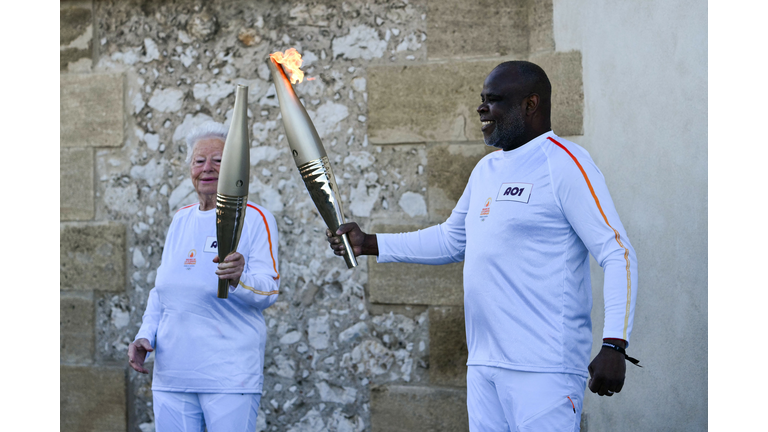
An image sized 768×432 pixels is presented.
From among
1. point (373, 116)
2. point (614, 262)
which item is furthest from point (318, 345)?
point (614, 262)

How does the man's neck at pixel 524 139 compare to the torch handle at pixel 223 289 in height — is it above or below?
above

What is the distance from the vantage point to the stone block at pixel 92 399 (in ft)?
14.1

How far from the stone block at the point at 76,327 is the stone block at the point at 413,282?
1.81m

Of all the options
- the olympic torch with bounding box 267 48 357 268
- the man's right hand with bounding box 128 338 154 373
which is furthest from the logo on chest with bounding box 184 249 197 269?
the olympic torch with bounding box 267 48 357 268

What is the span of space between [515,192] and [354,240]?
735mm

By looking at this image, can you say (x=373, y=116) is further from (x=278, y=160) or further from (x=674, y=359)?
(x=674, y=359)

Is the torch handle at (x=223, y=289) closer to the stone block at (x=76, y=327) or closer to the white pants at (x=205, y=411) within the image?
the white pants at (x=205, y=411)

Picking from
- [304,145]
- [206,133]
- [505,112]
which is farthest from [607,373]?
[206,133]

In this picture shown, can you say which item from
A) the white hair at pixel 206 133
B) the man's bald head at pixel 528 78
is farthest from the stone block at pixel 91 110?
the man's bald head at pixel 528 78

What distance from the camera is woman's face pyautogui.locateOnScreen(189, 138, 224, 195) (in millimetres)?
3135

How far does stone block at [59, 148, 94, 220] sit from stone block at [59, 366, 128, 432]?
98 centimetres

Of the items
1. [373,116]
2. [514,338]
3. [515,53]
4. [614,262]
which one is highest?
[515,53]

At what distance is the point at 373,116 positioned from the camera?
408cm

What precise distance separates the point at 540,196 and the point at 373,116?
1840 millimetres
